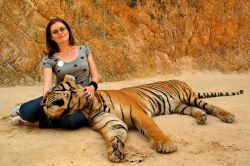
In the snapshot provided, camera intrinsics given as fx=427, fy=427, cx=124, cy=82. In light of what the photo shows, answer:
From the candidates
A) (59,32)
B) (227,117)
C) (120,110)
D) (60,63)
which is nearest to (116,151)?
(120,110)

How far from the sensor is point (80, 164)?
9.73 ft

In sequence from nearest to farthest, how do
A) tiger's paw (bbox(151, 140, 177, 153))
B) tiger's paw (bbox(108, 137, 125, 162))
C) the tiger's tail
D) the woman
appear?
tiger's paw (bbox(108, 137, 125, 162)), tiger's paw (bbox(151, 140, 177, 153)), the woman, the tiger's tail

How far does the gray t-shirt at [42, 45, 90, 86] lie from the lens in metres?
3.80

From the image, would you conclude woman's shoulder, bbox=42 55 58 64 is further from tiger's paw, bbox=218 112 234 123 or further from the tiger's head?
tiger's paw, bbox=218 112 234 123

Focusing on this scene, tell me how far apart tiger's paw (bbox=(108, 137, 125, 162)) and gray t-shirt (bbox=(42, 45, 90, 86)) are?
890 millimetres

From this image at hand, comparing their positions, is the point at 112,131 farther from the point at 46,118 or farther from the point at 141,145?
the point at 46,118

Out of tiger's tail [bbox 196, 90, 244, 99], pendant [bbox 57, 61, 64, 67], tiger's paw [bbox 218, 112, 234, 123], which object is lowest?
tiger's tail [bbox 196, 90, 244, 99]

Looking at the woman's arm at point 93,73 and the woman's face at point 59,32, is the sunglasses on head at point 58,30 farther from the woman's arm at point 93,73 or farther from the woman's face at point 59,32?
the woman's arm at point 93,73

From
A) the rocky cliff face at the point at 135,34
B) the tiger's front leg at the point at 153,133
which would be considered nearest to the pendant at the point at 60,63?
the tiger's front leg at the point at 153,133

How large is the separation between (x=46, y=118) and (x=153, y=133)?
41.5 inches

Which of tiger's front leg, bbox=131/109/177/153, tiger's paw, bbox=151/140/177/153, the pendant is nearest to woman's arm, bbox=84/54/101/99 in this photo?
the pendant

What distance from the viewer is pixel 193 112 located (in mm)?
4215

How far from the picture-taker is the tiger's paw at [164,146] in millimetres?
3090

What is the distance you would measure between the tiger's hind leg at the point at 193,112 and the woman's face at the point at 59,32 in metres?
1.40
